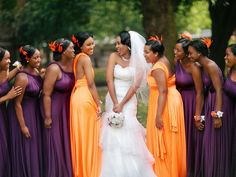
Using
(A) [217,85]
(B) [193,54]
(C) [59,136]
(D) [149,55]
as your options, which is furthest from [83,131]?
(A) [217,85]

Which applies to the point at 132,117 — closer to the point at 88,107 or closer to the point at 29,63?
the point at 88,107

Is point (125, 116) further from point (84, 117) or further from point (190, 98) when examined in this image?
point (190, 98)

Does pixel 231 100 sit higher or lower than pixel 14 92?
lower

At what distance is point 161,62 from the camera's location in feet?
25.5

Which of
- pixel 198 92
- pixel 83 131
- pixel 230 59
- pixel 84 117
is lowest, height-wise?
pixel 83 131

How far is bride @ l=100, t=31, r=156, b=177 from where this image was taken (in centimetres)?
793

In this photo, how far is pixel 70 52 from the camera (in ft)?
25.8

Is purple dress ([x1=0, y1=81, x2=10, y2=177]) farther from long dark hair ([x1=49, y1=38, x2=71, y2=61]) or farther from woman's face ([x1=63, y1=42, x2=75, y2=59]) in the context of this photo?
woman's face ([x1=63, y1=42, x2=75, y2=59])

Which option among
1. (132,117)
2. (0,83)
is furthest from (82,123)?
(0,83)

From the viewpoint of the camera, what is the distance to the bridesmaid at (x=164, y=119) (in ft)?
25.4

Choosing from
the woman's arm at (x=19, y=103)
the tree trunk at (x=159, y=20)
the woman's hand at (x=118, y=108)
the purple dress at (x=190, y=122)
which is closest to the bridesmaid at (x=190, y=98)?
the purple dress at (x=190, y=122)

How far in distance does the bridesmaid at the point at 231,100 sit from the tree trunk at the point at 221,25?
13.3m

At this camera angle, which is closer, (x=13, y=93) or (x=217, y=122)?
(x=217, y=122)

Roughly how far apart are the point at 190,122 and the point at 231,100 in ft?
2.82
